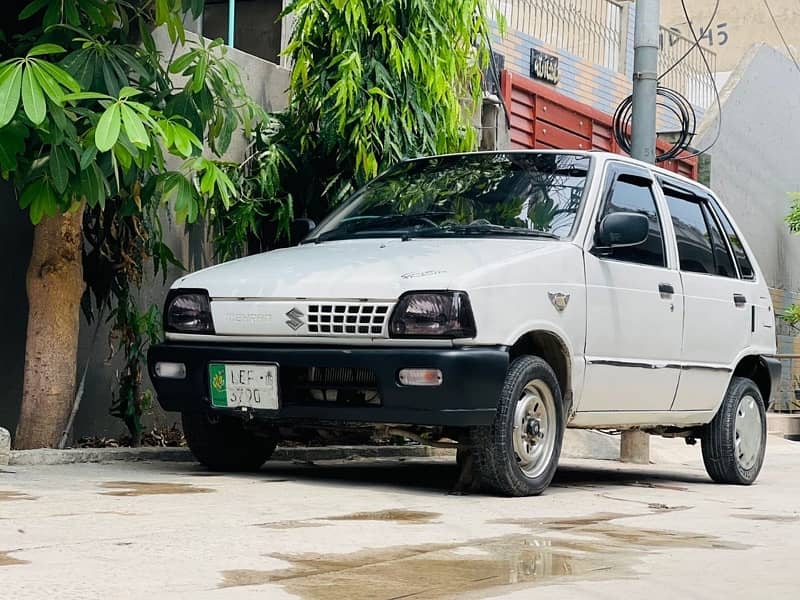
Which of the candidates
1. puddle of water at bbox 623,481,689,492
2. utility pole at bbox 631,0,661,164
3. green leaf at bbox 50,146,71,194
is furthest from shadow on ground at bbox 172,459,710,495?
utility pole at bbox 631,0,661,164

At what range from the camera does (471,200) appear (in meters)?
7.42

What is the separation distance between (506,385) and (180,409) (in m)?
1.64

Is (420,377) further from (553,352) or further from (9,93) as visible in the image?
(9,93)

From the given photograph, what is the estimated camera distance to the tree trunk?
25.3ft

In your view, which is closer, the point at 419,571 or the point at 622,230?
the point at 419,571

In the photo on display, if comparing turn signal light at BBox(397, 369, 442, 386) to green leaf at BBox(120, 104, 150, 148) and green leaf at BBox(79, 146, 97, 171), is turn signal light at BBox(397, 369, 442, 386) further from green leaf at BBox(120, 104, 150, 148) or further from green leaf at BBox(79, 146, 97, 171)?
green leaf at BBox(79, 146, 97, 171)

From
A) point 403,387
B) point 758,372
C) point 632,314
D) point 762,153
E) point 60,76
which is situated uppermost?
point 762,153

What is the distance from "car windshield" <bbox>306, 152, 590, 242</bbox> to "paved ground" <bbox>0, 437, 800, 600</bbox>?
135cm

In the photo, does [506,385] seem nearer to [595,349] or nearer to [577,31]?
[595,349]

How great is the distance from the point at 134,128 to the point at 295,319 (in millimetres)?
1158

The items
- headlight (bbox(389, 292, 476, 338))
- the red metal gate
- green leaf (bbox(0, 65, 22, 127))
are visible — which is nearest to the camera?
green leaf (bbox(0, 65, 22, 127))

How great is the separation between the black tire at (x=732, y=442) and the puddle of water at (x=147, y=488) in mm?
3452

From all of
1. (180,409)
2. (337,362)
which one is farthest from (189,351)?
(337,362)

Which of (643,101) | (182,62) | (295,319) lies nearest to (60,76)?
(182,62)
